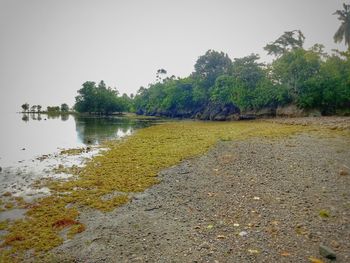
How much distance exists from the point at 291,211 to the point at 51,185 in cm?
1210

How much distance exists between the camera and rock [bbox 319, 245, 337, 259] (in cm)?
566

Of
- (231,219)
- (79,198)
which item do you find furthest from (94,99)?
(231,219)

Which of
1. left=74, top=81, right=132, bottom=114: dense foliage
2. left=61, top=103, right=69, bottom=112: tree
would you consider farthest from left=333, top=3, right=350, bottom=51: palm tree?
left=61, top=103, right=69, bottom=112: tree

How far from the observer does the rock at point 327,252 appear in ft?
18.6

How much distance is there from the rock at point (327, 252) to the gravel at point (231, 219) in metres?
0.12

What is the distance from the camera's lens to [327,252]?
572 centimetres

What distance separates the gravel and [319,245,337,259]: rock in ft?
0.40

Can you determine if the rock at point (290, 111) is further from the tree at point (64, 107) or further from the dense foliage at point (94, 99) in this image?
the tree at point (64, 107)

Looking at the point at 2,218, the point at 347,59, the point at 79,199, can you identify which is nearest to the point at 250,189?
the point at 79,199

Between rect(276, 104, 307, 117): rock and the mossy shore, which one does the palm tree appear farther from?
the mossy shore

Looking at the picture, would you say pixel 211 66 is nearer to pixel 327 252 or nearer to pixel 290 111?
pixel 290 111

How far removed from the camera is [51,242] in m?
7.35

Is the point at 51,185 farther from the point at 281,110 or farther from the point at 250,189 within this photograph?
the point at 281,110

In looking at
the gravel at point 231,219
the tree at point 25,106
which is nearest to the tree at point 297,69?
the gravel at point 231,219
